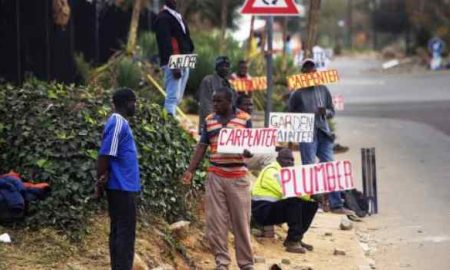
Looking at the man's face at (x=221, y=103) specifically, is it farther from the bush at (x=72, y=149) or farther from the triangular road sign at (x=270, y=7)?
the triangular road sign at (x=270, y=7)

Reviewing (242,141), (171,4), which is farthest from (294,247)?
(171,4)

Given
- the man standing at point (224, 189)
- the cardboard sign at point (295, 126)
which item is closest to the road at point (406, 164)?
the cardboard sign at point (295, 126)

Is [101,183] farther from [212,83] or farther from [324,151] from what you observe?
[324,151]

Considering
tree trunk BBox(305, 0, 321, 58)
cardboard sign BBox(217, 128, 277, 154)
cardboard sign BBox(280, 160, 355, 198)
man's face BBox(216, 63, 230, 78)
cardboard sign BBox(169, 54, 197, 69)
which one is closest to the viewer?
cardboard sign BBox(217, 128, 277, 154)

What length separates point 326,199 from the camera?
42.2ft

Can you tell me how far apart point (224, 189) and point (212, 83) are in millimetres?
3447

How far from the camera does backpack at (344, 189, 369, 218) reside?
41.7ft

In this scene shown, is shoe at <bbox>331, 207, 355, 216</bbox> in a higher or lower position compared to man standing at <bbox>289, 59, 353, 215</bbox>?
lower

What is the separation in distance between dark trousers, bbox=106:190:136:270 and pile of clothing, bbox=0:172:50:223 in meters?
0.91

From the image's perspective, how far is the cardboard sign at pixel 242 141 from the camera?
822cm

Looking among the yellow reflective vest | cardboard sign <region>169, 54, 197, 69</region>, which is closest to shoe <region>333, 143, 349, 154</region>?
cardboard sign <region>169, 54, 197, 69</region>

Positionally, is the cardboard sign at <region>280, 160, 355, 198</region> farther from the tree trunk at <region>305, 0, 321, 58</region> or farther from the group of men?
the tree trunk at <region>305, 0, 321, 58</region>

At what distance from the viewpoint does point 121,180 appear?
24.3 feet

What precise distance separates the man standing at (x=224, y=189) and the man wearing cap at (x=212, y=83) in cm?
277
